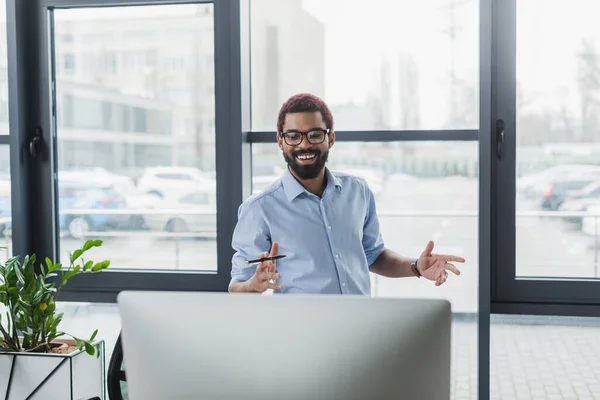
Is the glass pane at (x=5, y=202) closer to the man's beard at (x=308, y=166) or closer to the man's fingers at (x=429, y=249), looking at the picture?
the man's beard at (x=308, y=166)

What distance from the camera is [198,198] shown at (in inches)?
118

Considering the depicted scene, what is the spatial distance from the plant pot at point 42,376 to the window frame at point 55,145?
0.63 metres

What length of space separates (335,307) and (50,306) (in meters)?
1.71

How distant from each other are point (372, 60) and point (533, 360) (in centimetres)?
138

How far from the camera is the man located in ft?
6.63

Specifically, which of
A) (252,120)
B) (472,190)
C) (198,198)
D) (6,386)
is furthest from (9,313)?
(472,190)

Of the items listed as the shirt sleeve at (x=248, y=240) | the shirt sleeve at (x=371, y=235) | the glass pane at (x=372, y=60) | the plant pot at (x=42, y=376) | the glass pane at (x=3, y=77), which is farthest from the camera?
the glass pane at (x=3, y=77)

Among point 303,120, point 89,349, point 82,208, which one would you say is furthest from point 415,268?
point 82,208

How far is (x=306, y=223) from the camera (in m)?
2.06

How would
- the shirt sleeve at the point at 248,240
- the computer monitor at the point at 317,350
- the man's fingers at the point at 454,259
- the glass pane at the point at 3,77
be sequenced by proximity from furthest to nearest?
the glass pane at the point at 3,77, the shirt sleeve at the point at 248,240, the man's fingers at the point at 454,259, the computer monitor at the point at 317,350

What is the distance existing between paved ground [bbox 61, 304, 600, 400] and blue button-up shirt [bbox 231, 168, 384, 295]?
920 mm

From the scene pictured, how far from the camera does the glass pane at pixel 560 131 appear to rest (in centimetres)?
273

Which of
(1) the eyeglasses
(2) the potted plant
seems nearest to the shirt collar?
(1) the eyeglasses

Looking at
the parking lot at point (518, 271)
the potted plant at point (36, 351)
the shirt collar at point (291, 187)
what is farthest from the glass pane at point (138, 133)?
the shirt collar at point (291, 187)
